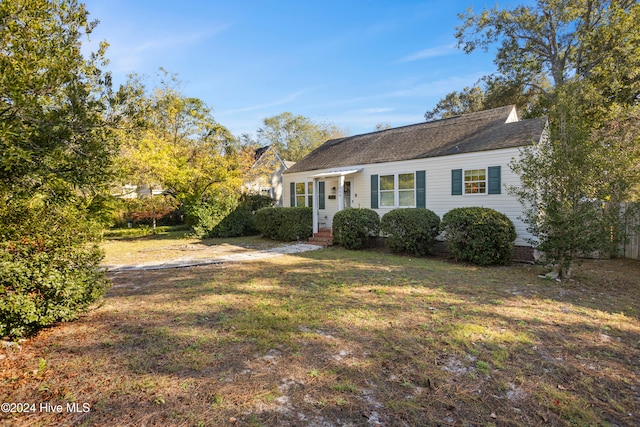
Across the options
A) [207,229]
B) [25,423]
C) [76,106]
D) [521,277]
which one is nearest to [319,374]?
[25,423]

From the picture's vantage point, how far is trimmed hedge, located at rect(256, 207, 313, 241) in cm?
1370

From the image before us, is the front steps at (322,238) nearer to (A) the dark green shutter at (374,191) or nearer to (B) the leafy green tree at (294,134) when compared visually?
(A) the dark green shutter at (374,191)

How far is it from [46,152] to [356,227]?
31.1 ft

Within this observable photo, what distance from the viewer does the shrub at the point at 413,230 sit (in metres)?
10.0

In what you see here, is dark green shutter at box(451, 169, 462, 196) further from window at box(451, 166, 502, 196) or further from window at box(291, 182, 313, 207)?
window at box(291, 182, 313, 207)

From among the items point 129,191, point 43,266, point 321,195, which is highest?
point 129,191

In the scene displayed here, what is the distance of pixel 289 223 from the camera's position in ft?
45.0

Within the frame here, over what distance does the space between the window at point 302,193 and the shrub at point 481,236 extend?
8.11 metres

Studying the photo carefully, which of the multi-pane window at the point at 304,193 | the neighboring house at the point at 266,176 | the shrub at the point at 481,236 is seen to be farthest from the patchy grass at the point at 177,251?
the neighboring house at the point at 266,176

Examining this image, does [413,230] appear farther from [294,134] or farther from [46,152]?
[294,134]

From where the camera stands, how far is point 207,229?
14977 millimetres

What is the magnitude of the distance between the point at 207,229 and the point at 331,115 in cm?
2981

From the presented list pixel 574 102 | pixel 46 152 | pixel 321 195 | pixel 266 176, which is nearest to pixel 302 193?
pixel 321 195

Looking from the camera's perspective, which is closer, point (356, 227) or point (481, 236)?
point (481, 236)
